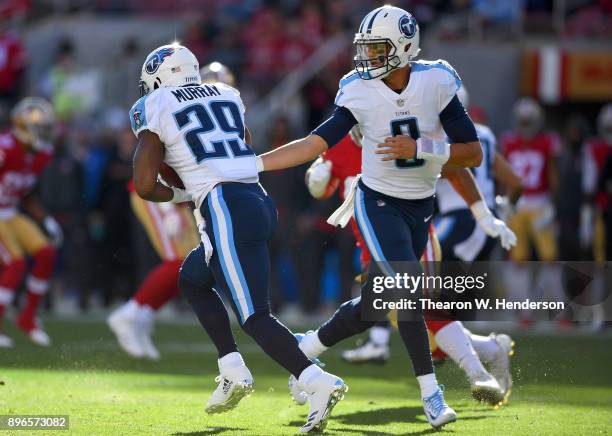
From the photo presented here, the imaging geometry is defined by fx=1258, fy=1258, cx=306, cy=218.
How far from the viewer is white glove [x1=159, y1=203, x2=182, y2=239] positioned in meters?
8.72

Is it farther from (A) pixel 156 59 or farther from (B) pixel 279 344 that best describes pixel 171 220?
(B) pixel 279 344

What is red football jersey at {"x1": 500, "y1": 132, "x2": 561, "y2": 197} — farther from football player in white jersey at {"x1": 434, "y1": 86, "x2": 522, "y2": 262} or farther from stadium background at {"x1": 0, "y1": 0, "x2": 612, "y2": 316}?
football player in white jersey at {"x1": 434, "y1": 86, "x2": 522, "y2": 262}

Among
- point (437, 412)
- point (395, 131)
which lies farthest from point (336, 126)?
point (437, 412)

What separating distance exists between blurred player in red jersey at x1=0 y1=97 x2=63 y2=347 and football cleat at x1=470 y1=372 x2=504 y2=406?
15.4 feet

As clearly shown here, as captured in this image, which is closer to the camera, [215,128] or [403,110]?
[215,128]

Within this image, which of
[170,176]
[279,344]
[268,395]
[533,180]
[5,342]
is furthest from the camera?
[533,180]

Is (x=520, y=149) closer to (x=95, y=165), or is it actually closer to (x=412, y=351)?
(x=95, y=165)

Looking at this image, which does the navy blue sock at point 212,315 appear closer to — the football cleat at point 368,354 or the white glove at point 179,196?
the white glove at point 179,196

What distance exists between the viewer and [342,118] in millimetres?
6020

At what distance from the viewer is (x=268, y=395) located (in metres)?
7.03

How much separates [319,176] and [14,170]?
Answer: 13.0ft

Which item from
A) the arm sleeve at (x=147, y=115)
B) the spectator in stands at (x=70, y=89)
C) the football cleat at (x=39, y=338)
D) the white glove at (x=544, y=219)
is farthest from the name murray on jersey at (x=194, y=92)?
the spectator in stands at (x=70, y=89)

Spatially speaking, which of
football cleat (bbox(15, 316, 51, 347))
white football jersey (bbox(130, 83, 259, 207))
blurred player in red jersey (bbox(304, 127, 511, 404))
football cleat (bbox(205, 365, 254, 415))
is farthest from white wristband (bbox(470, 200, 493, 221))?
football cleat (bbox(15, 316, 51, 347))

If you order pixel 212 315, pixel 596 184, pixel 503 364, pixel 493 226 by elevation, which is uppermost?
pixel 493 226
